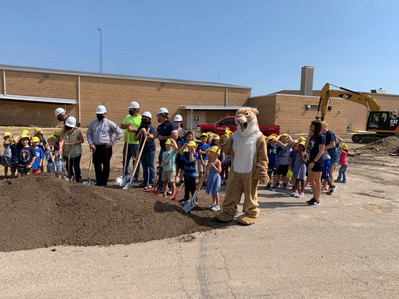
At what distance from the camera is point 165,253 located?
3479mm

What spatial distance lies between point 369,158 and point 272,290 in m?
14.2

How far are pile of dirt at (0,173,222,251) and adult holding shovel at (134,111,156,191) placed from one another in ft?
5.57

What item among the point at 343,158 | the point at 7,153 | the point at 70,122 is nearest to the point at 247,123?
the point at 70,122

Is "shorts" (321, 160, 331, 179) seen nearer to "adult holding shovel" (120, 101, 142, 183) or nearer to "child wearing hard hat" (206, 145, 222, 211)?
"child wearing hard hat" (206, 145, 222, 211)

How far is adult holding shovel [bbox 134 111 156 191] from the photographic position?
20.3 ft

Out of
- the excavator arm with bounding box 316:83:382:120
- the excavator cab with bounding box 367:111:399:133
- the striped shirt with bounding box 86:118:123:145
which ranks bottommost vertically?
the striped shirt with bounding box 86:118:123:145

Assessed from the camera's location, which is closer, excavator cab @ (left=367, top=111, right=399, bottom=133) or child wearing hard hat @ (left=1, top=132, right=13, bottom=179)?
child wearing hard hat @ (left=1, top=132, right=13, bottom=179)

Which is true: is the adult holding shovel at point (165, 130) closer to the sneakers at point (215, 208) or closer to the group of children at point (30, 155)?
the sneakers at point (215, 208)

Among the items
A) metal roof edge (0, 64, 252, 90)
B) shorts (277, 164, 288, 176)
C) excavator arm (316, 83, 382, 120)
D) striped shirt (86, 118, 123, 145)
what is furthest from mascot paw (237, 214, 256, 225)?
metal roof edge (0, 64, 252, 90)

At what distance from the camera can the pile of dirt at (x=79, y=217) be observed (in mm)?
3680

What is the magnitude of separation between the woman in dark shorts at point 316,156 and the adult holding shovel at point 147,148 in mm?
3421

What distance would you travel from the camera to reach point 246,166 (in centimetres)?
453

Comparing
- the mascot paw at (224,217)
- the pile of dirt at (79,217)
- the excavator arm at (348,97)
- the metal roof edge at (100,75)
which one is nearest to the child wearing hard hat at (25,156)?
the pile of dirt at (79,217)

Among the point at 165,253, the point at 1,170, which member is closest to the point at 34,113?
the point at 1,170
